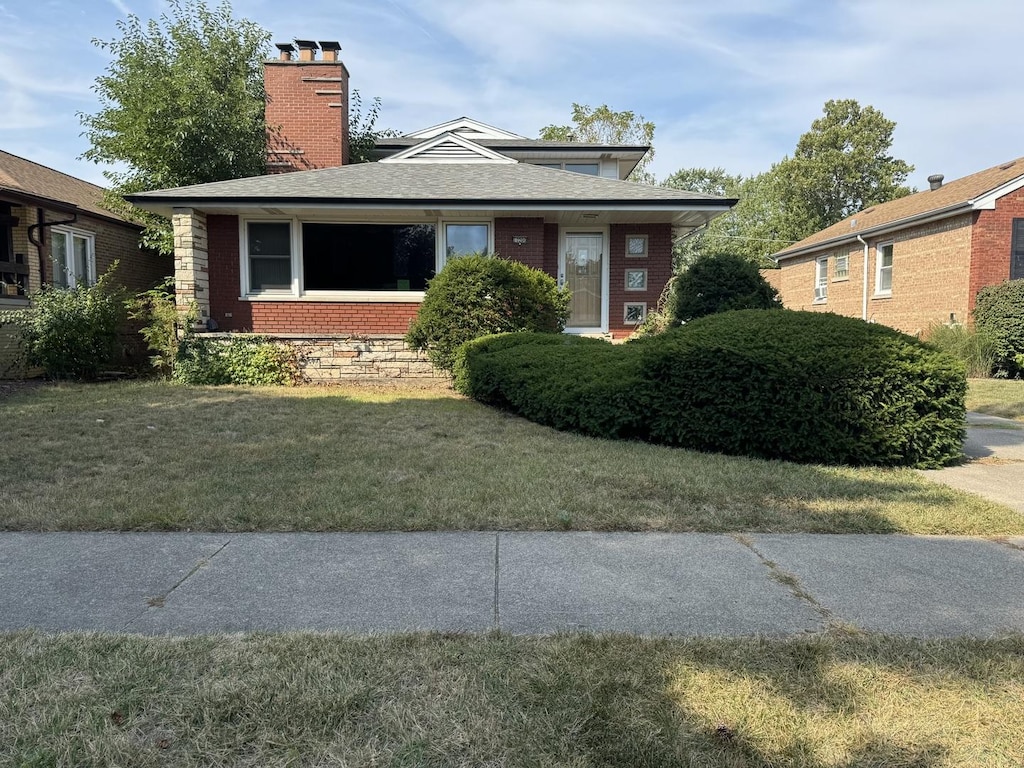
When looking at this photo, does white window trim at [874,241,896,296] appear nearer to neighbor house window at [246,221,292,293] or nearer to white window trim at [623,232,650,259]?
white window trim at [623,232,650,259]

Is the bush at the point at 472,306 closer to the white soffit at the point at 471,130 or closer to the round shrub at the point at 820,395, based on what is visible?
the round shrub at the point at 820,395

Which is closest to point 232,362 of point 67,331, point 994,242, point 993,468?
point 67,331

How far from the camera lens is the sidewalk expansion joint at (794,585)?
10.1 ft

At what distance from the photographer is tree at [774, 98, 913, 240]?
136 feet

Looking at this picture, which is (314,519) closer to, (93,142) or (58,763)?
(58,763)

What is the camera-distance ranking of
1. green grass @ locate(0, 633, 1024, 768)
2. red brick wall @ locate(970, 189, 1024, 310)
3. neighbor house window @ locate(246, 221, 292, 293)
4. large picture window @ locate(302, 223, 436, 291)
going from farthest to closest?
red brick wall @ locate(970, 189, 1024, 310)
large picture window @ locate(302, 223, 436, 291)
neighbor house window @ locate(246, 221, 292, 293)
green grass @ locate(0, 633, 1024, 768)

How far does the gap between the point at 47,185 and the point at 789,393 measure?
57.2 ft

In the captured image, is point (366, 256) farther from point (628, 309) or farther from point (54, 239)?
point (54, 239)

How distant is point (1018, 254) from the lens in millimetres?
16031

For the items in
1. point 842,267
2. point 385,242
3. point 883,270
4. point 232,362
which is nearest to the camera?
point 232,362

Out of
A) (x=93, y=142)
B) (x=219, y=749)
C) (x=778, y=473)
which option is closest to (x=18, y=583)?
(x=219, y=749)

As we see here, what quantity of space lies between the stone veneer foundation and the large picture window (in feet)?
4.88

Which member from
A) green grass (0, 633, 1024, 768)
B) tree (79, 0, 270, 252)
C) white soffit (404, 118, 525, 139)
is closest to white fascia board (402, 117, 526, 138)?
white soffit (404, 118, 525, 139)

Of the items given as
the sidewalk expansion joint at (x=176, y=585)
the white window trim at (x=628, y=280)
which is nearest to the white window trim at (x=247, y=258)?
the white window trim at (x=628, y=280)
